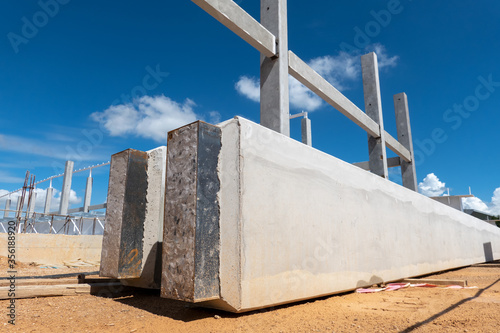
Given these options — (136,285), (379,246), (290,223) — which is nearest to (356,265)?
(379,246)

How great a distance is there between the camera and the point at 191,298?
247 cm

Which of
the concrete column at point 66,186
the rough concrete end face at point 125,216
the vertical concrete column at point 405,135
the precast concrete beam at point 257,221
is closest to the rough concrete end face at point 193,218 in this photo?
the precast concrete beam at point 257,221

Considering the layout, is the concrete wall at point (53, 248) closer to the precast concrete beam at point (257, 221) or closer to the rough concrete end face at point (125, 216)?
the rough concrete end face at point (125, 216)

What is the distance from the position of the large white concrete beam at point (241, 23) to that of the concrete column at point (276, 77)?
177 mm

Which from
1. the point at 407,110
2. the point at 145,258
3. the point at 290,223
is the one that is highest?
the point at 407,110

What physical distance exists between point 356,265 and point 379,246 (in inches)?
32.7

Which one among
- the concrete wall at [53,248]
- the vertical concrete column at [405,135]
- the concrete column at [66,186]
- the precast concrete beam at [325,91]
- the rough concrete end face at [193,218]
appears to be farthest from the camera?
the concrete column at [66,186]

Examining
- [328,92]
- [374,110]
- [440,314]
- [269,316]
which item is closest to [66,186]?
[374,110]

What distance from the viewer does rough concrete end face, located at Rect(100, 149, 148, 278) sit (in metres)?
3.54

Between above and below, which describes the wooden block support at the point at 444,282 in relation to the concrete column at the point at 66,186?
below

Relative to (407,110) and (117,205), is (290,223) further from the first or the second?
(407,110)

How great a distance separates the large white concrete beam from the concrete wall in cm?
855

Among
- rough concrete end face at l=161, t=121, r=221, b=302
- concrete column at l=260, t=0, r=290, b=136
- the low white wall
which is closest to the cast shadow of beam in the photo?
the low white wall

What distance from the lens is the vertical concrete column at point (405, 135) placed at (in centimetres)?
1024
